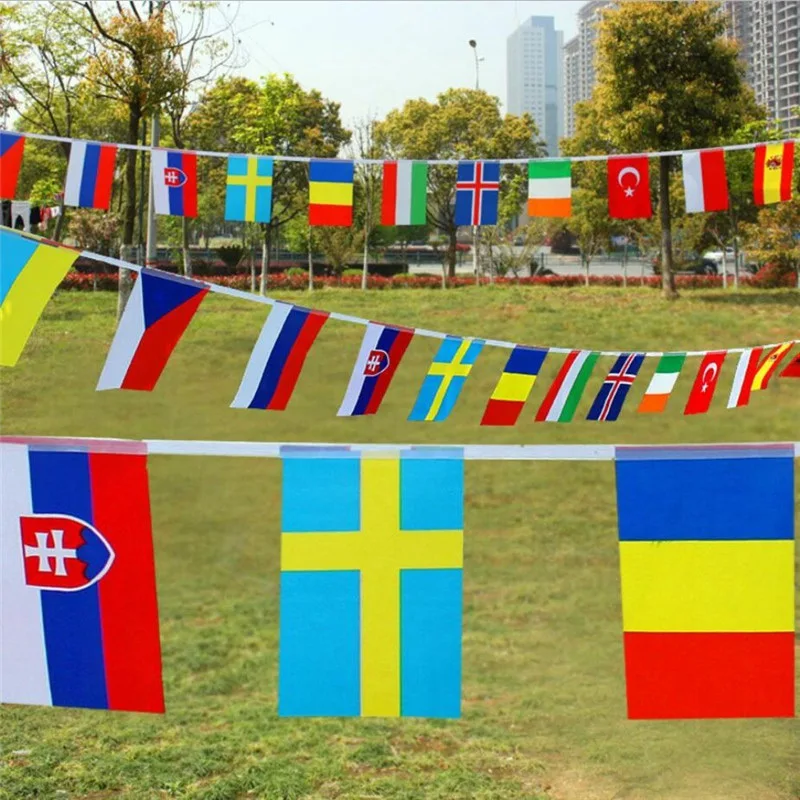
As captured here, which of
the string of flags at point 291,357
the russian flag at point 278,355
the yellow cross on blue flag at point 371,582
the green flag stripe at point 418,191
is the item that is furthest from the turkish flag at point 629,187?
the yellow cross on blue flag at point 371,582

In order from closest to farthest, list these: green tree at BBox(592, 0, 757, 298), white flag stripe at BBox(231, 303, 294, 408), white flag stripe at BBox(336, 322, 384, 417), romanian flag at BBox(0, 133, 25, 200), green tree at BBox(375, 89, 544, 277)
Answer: white flag stripe at BBox(231, 303, 294, 408), white flag stripe at BBox(336, 322, 384, 417), romanian flag at BBox(0, 133, 25, 200), green tree at BBox(592, 0, 757, 298), green tree at BBox(375, 89, 544, 277)

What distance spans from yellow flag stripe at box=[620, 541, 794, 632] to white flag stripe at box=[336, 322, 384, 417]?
2.96 m

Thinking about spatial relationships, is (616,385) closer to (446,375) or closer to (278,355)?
(446,375)

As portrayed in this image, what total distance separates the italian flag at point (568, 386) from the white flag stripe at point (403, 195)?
10.9ft

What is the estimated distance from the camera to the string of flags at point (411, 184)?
9578 millimetres

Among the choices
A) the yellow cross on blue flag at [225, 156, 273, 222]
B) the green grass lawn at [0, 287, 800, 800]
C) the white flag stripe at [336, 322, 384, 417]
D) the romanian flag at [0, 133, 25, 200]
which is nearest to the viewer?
the green grass lawn at [0, 287, 800, 800]

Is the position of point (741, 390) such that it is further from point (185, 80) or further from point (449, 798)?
point (185, 80)

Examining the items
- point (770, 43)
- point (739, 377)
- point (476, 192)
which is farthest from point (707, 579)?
point (770, 43)

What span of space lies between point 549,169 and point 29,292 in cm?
703

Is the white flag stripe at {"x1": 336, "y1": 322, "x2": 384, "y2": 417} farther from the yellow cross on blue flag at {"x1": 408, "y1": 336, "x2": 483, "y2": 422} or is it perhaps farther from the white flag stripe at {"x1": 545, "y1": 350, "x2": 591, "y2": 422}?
the white flag stripe at {"x1": 545, "y1": 350, "x2": 591, "y2": 422}

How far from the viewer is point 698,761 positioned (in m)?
4.43

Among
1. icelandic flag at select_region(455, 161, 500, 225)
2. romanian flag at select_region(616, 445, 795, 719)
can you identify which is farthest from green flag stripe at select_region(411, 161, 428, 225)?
romanian flag at select_region(616, 445, 795, 719)

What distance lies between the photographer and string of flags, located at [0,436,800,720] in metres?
2.73

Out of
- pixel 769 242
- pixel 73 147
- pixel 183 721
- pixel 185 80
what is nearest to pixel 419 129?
pixel 769 242
